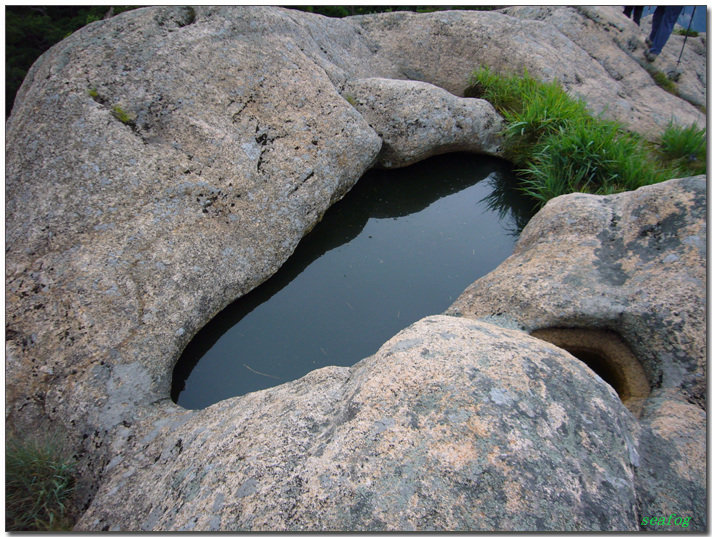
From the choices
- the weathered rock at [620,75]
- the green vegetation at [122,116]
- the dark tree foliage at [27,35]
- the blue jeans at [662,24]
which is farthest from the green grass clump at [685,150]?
the dark tree foliage at [27,35]

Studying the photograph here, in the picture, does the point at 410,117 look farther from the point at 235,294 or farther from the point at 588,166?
the point at 235,294

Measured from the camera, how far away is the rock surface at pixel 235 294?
1.45 metres

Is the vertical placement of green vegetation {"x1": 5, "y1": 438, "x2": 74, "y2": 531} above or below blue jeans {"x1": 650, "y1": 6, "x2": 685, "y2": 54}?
below

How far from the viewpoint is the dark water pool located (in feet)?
8.46

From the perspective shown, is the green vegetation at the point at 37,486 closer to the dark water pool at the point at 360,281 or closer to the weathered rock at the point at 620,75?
the dark water pool at the point at 360,281

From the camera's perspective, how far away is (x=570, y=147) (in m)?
3.78

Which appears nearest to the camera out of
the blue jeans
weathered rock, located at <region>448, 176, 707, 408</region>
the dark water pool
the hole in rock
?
weathered rock, located at <region>448, 176, 707, 408</region>

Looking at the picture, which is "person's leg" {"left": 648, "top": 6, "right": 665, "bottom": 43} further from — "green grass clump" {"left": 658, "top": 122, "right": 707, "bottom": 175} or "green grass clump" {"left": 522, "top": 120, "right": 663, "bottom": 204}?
"green grass clump" {"left": 522, "top": 120, "right": 663, "bottom": 204}

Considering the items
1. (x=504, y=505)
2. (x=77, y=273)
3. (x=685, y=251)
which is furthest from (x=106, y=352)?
(x=685, y=251)

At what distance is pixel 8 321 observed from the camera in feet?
7.40

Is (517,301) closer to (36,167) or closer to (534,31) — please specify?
(36,167)

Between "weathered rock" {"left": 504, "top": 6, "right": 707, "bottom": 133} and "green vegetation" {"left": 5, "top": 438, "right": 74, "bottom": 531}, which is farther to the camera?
"weathered rock" {"left": 504, "top": 6, "right": 707, "bottom": 133}

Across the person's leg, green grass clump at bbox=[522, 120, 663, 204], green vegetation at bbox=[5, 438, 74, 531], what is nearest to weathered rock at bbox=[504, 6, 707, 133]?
the person's leg

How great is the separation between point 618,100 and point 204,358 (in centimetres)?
517
